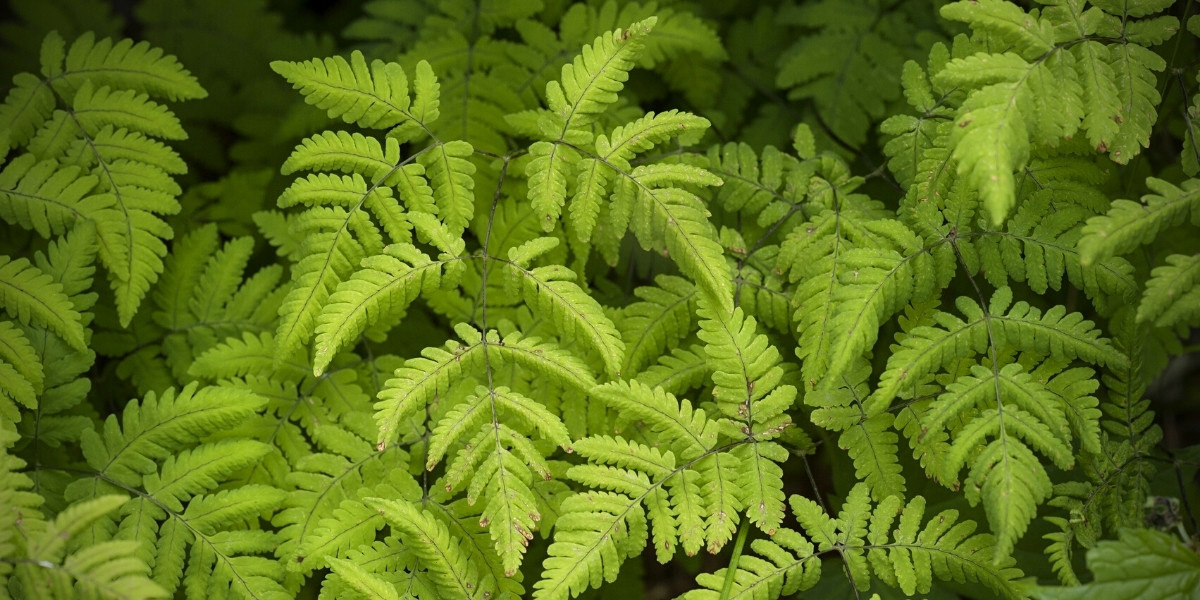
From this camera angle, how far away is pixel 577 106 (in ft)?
6.93

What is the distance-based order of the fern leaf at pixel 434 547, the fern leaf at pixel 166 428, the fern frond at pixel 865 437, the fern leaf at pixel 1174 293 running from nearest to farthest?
the fern leaf at pixel 1174 293
the fern leaf at pixel 434 547
the fern frond at pixel 865 437
the fern leaf at pixel 166 428

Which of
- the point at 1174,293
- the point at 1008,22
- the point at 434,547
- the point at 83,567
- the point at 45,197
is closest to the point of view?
the point at 83,567

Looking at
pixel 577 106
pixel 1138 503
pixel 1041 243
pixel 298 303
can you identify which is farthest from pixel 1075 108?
pixel 298 303

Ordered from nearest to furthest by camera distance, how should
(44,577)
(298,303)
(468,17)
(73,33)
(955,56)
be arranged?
(44,577)
(298,303)
(955,56)
(468,17)
(73,33)

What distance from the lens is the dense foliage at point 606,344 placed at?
182 cm

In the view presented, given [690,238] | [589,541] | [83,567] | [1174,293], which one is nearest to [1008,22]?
[1174,293]

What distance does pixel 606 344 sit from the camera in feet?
6.45

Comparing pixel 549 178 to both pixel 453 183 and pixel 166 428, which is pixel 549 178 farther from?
pixel 166 428

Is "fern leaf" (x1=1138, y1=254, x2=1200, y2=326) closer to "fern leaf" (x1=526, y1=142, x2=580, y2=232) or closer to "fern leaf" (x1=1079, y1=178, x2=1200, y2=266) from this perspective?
"fern leaf" (x1=1079, y1=178, x2=1200, y2=266)

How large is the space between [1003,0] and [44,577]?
247cm

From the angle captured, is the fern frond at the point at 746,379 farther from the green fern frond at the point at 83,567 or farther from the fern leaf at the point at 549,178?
the green fern frond at the point at 83,567

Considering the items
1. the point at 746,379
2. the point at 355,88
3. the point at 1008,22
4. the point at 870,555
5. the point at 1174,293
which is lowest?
the point at 870,555

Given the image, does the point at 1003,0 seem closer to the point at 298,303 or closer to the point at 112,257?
the point at 298,303

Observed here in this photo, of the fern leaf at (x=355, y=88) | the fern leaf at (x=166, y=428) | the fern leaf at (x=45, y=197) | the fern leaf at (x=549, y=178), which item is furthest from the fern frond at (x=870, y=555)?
the fern leaf at (x=45, y=197)
